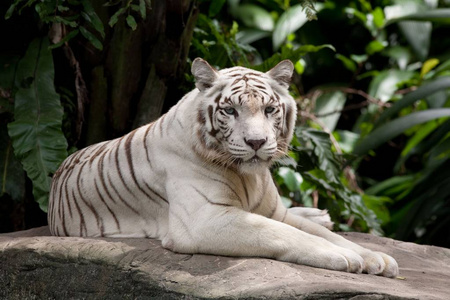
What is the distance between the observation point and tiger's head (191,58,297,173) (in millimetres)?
3256

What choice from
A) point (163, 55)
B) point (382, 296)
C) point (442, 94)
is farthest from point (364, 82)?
point (382, 296)

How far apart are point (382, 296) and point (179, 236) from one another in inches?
44.4

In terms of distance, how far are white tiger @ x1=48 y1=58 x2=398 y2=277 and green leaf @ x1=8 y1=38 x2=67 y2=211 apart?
331 millimetres

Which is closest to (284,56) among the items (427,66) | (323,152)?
(323,152)

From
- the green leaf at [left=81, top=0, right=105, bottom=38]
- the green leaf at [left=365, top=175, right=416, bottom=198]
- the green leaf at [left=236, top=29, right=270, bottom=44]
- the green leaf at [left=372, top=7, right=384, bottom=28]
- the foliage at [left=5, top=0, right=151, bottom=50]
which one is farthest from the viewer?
the green leaf at [left=372, top=7, right=384, bottom=28]

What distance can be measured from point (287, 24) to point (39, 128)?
4.70 m

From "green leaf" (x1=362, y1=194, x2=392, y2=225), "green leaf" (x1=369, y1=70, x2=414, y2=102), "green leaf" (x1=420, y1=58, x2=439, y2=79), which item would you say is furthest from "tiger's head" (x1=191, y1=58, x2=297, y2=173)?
"green leaf" (x1=420, y1=58, x2=439, y2=79)

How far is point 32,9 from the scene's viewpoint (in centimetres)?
497

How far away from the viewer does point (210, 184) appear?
342 centimetres

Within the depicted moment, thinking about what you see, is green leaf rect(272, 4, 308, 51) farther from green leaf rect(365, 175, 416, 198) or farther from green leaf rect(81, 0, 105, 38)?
green leaf rect(81, 0, 105, 38)

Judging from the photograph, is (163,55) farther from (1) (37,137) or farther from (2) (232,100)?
(2) (232,100)

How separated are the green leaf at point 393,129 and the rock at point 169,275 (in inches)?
85.5

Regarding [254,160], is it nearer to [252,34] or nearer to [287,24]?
[287,24]

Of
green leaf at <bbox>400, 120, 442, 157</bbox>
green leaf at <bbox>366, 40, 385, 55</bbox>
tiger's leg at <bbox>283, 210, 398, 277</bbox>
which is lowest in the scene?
green leaf at <bbox>400, 120, 442, 157</bbox>
